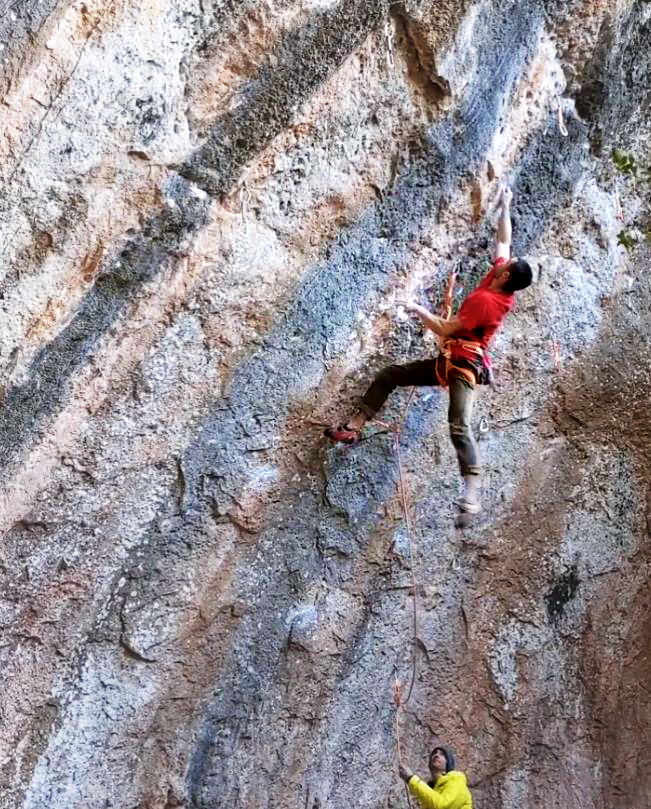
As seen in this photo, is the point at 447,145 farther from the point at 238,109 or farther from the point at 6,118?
the point at 6,118

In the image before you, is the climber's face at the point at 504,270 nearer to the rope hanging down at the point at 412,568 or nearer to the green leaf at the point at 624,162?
the rope hanging down at the point at 412,568

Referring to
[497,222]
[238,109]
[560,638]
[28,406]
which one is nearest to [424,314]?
[497,222]

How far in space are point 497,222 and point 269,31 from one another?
1.47 metres

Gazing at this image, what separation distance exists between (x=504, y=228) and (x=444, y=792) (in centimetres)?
262

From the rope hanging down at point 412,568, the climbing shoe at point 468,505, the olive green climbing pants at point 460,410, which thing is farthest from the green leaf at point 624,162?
the climbing shoe at point 468,505

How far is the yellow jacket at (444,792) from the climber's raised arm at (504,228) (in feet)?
7.85

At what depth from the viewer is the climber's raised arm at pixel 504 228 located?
4.46 meters

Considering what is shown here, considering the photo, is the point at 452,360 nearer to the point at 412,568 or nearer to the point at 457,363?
the point at 457,363

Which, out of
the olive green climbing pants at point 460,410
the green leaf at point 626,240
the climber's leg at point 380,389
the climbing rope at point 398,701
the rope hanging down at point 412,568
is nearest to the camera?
the olive green climbing pants at point 460,410

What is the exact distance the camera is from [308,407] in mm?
4582

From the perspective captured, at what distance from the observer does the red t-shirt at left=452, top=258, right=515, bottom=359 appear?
13.6 ft

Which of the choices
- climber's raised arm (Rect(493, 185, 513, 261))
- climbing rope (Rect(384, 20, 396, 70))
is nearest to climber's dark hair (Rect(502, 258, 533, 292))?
climber's raised arm (Rect(493, 185, 513, 261))

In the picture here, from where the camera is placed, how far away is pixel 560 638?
5.27 meters

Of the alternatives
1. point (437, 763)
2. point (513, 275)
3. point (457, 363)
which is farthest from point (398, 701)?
point (513, 275)
